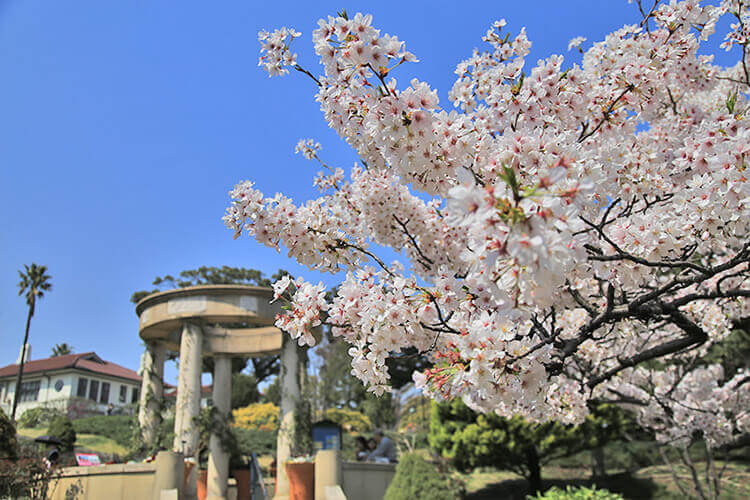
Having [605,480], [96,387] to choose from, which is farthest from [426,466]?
[96,387]

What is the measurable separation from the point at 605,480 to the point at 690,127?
13320mm

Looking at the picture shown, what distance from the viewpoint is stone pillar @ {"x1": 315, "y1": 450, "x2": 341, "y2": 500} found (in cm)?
830

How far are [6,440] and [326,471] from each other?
571cm

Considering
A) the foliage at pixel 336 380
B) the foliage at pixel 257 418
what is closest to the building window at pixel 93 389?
the foliage at pixel 257 418

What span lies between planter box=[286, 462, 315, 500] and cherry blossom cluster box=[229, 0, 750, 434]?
5435mm

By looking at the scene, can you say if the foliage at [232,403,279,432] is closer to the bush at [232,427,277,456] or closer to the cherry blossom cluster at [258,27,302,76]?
the bush at [232,427,277,456]

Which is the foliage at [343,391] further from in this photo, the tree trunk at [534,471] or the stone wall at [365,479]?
the stone wall at [365,479]

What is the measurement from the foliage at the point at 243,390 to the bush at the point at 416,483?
2026 centimetres

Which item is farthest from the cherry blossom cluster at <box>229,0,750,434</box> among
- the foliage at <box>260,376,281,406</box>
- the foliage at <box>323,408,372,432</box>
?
the foliage at <box>260,376,281,406</box>

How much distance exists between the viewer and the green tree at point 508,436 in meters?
11.8

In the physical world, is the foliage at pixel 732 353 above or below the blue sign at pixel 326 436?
above

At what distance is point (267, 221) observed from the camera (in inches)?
129

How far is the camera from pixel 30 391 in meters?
34.8

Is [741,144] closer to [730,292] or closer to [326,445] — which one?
[730,292]
